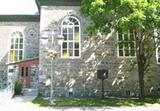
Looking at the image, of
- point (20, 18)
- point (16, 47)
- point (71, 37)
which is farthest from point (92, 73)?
point (20, 18)

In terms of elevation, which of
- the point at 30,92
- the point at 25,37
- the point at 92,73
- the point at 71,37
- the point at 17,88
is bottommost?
the point at 30,92

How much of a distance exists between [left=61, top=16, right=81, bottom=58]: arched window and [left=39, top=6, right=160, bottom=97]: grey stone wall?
312mm

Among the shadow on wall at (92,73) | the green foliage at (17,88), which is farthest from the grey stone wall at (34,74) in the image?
the shadow on wall at (92,73)

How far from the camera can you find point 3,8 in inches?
991

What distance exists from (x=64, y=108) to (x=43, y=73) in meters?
4.78

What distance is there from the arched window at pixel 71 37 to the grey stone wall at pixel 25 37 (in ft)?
16.9

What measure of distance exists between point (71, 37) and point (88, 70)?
2.69 meters

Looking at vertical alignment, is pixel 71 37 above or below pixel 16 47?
above

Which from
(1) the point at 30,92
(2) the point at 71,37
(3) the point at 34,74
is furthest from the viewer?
(3) the point at 34,74

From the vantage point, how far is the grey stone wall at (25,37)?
2356 centimetres

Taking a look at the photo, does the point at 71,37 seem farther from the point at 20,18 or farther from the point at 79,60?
the point at 20,18

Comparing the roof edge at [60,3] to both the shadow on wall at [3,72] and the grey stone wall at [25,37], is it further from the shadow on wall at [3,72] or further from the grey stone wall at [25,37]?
the shadow on wall at [3,72]

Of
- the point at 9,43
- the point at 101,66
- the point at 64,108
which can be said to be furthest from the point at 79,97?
the point at 9,43

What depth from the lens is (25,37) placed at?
23.7 metres
